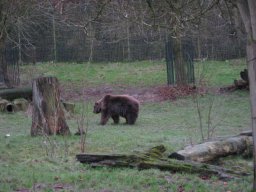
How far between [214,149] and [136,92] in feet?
52.8

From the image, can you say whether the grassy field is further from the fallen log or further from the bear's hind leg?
the bear's hind leg

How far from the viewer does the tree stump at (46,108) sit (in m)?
13.2

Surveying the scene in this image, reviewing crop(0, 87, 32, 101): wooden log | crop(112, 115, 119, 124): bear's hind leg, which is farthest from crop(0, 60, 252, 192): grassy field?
crop(0, 87, 32, 101): wooden log

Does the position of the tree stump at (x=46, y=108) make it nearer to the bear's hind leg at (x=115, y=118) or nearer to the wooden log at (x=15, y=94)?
the bear's hind leg at (x=115, y=118)

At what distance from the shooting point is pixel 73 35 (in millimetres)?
35906

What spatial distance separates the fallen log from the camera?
8.57 m

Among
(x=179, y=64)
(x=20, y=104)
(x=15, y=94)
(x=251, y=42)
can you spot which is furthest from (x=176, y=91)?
(x=251, y=42)

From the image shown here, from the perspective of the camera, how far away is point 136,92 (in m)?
A: 25.9

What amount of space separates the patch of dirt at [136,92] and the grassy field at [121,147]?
0.81m

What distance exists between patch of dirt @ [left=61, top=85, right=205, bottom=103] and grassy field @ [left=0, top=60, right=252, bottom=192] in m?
0.81

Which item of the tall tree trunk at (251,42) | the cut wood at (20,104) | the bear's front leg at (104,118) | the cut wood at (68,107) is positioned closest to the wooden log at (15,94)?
the cut wood at (20,104)

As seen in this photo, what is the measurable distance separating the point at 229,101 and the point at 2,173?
48.6 feet

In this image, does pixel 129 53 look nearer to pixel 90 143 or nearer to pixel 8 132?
pixel 8 132

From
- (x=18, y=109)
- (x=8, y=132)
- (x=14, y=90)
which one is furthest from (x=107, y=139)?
(x=14, y=90)
